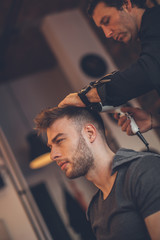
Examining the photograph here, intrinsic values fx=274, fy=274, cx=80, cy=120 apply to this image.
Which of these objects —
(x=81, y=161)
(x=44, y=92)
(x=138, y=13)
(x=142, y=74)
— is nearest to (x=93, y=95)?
(x=142, y=74)

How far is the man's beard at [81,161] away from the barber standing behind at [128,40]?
0.24 m

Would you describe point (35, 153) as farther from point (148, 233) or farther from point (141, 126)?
point (148, 233)

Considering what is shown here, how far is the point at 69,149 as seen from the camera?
4.87 feet

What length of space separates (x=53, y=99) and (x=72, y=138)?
3.65 m

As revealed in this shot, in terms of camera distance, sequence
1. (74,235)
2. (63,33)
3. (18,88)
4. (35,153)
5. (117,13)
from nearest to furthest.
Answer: (117,13) < (63,33) < (35,153) < (74,235) < (18,88)

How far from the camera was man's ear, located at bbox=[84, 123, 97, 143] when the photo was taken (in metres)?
1.53

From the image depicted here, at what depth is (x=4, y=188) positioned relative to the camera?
6.95 ft

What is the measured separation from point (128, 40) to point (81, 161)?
69 centimetres

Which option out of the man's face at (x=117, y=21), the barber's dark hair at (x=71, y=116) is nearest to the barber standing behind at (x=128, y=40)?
the man's face at (x=117, y=21)

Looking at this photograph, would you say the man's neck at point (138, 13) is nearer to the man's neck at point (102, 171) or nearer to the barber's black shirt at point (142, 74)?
the barber's black shirt at point (142, 74)

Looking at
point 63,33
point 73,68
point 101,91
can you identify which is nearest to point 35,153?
point 73,68

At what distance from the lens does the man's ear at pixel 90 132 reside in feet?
5.02

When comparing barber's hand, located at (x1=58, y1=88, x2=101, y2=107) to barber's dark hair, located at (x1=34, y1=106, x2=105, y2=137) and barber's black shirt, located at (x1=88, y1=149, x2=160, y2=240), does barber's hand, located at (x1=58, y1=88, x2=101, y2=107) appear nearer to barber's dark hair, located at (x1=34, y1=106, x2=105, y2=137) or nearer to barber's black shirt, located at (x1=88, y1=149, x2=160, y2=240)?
barber's dark hair, located at (x1=34, y1=106, x2=105, y2=137)

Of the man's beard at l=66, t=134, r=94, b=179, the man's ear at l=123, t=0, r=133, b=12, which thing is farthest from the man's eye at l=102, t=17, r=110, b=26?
the man's beard at l=66, t=134, r=94, b=179
